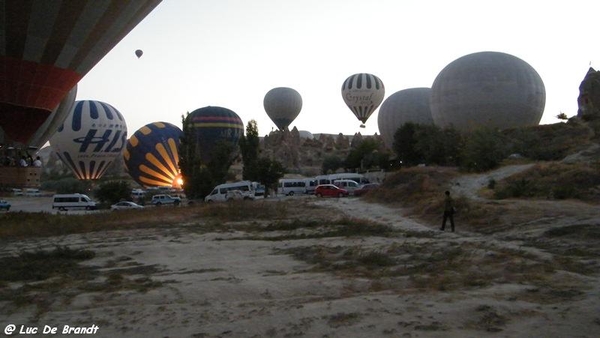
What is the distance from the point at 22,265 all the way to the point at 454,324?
30.8 feet

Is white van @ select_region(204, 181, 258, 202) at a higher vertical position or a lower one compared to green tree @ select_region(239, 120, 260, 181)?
lower

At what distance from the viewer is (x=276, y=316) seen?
7.01 m

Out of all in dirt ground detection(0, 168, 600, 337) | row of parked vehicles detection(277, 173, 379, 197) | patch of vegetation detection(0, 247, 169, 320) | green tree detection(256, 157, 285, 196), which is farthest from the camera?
green tree detection(256, 157, 285, 196)

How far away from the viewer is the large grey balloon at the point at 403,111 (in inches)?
2665

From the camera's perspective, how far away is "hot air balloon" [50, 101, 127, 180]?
58.4m

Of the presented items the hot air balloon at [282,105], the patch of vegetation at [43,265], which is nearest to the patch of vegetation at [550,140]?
the patch of vegetation at [43,265]

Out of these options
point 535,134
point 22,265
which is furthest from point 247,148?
point 22,265

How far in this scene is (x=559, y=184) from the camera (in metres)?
22.4

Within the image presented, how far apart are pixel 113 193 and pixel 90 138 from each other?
15573 mm

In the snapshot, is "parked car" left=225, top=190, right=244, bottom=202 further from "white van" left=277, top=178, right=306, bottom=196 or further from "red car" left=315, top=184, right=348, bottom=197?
"white van" left=277, top=178, right=306, bottom=196

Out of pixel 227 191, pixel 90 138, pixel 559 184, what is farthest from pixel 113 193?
pixel 559 184

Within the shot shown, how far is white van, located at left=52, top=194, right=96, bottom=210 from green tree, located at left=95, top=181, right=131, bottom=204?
301 centimetres

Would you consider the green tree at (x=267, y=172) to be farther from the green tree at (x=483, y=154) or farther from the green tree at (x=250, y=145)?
the green tree at (x=483, y=154)

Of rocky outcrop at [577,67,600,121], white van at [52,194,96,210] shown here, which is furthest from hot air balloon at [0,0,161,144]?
rocky outcrop at [577,67,600,121]
